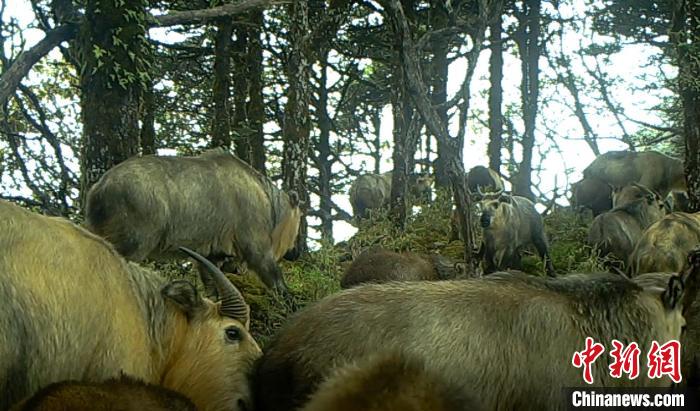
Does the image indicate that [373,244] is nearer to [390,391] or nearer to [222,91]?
[222,91]

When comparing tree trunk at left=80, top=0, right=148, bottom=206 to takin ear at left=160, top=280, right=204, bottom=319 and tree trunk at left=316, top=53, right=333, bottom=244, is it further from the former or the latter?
tree trunk at left=316, top=53, right=333, bottom=244

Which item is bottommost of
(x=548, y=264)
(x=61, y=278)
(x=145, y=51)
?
(x=548, y=264)

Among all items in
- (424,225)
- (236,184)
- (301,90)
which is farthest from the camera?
→ (424,225)

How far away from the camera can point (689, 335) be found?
6047 mm

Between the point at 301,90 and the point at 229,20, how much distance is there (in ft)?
8.95

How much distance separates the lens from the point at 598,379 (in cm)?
460

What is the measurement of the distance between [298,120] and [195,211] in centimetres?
373

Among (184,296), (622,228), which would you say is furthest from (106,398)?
(622,228)

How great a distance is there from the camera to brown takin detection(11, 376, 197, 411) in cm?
335

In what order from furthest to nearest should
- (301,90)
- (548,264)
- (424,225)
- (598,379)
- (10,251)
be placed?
1. (424,225)
2. (301,90)
3. (548,264)
4. (598,379)
5. (10,251)

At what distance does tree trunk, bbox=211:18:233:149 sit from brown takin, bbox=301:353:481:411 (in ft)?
31.4

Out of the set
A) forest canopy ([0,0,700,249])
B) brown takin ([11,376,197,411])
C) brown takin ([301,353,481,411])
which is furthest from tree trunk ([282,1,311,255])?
brown takin ([301,353,481,411])

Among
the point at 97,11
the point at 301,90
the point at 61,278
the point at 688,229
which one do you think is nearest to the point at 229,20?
the point at 301,90

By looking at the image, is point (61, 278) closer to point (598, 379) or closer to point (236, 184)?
point (598, 379)
